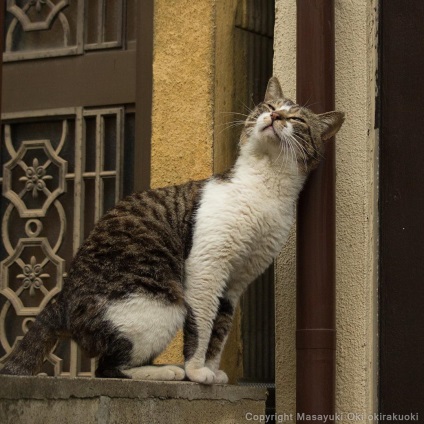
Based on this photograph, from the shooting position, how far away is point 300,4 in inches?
174

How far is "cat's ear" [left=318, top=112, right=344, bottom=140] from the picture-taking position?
13.9ft

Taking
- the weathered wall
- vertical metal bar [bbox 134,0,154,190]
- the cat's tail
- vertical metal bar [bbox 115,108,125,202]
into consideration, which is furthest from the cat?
vertical metal bar [bbox 115,108,125,202]

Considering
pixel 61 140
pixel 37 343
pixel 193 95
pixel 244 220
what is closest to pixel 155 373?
pixel 37 343

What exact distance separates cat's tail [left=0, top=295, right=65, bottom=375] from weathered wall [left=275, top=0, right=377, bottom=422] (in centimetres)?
110

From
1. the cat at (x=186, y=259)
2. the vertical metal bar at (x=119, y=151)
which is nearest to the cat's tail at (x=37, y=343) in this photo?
the cat at (x=186, y=259)

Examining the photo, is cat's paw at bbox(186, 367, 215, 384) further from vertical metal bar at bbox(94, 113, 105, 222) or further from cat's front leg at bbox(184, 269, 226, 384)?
vertical metal bar at bbox(94, 113, 105, 222)

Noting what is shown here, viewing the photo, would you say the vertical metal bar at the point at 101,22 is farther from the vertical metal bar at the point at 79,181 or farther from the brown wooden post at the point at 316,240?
the brown wooden post at the point at 316,240

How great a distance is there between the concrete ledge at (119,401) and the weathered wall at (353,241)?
367 mm

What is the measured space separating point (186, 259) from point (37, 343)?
2.35 ft

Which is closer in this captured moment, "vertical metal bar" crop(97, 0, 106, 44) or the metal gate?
the metal gate

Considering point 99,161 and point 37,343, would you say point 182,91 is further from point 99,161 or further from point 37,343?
point 37,343
